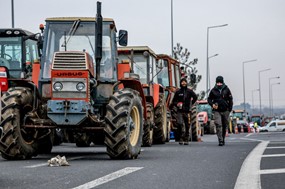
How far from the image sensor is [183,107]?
23.0m

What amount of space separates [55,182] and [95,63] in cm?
580

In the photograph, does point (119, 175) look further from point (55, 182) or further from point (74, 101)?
point (74, 101)

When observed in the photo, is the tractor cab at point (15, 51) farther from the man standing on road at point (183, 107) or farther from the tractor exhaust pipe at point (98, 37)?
the tractor exhaust pipe at point (98, 37)

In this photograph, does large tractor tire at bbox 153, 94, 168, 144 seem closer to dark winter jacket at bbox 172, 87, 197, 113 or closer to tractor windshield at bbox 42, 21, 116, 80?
dark winter jacket at bbox 172, 87, 197, 113

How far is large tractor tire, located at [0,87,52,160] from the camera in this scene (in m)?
14.1

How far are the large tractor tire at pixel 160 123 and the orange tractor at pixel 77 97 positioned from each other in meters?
6.66

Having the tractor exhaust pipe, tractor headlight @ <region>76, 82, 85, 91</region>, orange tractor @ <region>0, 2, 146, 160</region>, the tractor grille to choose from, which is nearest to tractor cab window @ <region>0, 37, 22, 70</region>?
orange tractor @ <region>0, 2, 146, 160</region>

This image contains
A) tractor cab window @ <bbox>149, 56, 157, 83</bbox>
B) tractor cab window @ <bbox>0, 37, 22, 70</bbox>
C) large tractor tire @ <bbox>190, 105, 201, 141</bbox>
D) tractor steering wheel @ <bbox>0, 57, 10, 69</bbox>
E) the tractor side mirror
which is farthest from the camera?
large tractor tire @ <bbox>190, 105, 201, 141</bbox>

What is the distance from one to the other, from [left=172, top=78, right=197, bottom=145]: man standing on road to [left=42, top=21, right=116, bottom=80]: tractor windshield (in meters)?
7.72

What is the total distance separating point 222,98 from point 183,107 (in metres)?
1.69

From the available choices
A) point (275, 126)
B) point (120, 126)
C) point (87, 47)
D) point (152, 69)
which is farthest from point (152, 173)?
point (275, 126)

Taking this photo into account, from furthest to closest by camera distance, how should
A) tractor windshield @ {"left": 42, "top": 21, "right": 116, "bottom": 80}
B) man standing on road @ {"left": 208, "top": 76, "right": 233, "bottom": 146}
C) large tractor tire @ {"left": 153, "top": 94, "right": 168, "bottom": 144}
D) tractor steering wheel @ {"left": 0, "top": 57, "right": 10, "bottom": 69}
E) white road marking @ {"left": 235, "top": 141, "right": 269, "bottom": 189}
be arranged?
tractor steering wheel @ {"left": 0, "top": 57, "right": 10, "bottom": 69} < large tractor tire @ {"left": 153, "top": 94, "right": 168, "bottom": 144} < man standing on road @ {"left": 208, "top": 76, "right": 233, "bottom": 146} < tractor windshield @ {"left": 42, "top": 21, "right": 116, "bottom": 80} < white road marking @ {"left": 235, "top": 141, "right": 269, "bottom": 189}

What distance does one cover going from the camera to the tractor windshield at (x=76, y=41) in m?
15.2

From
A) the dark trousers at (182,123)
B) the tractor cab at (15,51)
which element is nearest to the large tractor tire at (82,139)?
the dark trousers at (182,123)
